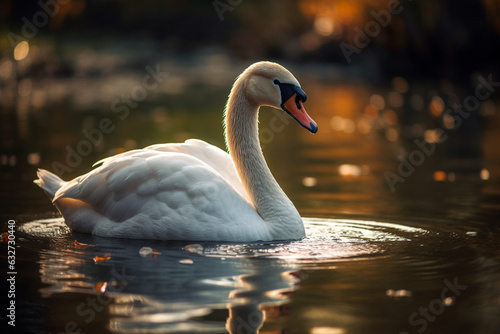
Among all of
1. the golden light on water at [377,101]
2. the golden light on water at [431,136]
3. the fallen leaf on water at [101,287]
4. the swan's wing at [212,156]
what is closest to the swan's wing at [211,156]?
the swan's wing at [212,156]

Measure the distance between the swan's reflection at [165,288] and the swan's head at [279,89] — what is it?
1646 mm

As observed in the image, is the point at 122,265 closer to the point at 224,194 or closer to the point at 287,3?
the point at 224,194

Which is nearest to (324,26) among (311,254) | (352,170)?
(352,170)

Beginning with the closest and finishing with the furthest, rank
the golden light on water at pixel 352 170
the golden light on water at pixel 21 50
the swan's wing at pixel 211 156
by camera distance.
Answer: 1. the swan's wing at pixel 211 156
2. the golden light on water at pixel 352 170
3. the golden light on water at pixel 21 50

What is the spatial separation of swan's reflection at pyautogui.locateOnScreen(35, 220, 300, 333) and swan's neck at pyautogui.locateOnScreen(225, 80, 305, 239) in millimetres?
1011

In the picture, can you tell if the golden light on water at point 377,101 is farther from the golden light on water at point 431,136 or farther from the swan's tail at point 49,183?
the swan's tail at point 49,183

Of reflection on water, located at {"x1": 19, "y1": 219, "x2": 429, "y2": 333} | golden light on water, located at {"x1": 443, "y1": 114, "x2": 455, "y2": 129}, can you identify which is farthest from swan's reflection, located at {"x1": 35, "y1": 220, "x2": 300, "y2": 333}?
golden light on water, located at {"x1": 443, "y1": 114, "x2": 455, "y2": 129}

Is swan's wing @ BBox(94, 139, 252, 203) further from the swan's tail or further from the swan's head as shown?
the swan's head

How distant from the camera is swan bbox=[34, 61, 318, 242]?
7645 millimetres

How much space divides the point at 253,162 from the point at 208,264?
1796mm

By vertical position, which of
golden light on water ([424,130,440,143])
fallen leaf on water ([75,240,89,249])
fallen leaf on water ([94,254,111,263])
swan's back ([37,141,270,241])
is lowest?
fallen leaf on water ([94,254,111,263])

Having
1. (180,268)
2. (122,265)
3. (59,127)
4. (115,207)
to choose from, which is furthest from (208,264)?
(59,127)

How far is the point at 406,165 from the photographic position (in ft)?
43.5

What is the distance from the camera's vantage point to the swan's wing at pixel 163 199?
7621mm
